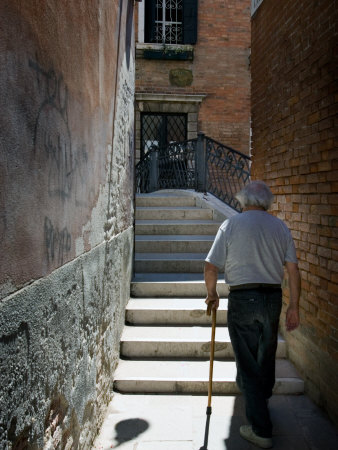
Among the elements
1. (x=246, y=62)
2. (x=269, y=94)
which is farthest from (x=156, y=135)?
(x=269, y=94)

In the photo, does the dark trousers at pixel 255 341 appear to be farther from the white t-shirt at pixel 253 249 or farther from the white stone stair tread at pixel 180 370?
the white stone stair tread at pixel 180 370

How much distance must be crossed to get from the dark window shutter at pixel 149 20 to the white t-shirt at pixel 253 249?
10.7m

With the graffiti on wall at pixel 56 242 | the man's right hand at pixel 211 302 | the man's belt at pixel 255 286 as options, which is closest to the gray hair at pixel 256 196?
the man's belt at pixel 255 286

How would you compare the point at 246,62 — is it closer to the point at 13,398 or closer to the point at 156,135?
the point at 156,135

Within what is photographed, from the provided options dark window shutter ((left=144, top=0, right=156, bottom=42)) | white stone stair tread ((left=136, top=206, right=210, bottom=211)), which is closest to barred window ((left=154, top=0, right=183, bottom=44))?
dark window shutter ((left=144, top=0, right=156, bottom=42))

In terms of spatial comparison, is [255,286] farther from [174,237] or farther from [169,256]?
[174,237]

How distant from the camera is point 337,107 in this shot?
11.6ft

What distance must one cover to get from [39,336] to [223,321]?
11.8 feet

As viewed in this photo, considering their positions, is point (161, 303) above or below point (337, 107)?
below

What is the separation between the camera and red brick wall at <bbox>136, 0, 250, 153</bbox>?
12.5m

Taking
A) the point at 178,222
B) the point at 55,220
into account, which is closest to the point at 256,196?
the point at 55,220

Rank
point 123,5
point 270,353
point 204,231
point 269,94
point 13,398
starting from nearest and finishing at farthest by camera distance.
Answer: point 13,398 < point 270,353 < point 123,5 < point 269,94 < point 204,231

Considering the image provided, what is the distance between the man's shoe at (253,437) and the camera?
327cm

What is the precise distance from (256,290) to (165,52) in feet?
35.3
